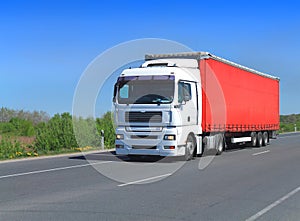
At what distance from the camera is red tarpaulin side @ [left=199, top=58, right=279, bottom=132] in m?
18.8

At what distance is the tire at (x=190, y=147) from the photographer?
1697 centimetres

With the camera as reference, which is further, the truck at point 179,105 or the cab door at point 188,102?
the cab door at point 188,102

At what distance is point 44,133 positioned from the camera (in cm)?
2703

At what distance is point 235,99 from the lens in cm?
2206

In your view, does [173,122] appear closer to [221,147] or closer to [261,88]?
[221,147]

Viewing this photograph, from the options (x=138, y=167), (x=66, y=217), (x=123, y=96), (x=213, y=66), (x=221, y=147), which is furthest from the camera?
(x=221, y=147)

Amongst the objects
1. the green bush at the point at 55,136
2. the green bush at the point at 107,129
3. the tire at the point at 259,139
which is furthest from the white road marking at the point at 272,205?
the green bush at the point at 107,129

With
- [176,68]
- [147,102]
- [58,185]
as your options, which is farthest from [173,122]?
[58,185]

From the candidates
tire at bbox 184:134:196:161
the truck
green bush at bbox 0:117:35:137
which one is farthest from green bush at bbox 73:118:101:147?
green bush at bbox 0:117:35:137

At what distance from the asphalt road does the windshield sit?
225 centimetres

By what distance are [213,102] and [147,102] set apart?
14.3 feet

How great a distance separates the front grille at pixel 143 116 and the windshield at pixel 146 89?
38 cm

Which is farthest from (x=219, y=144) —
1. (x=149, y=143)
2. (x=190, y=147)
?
(x=149, y=143)

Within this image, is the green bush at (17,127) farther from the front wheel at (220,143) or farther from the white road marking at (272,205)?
the white road marking at (272,205)
